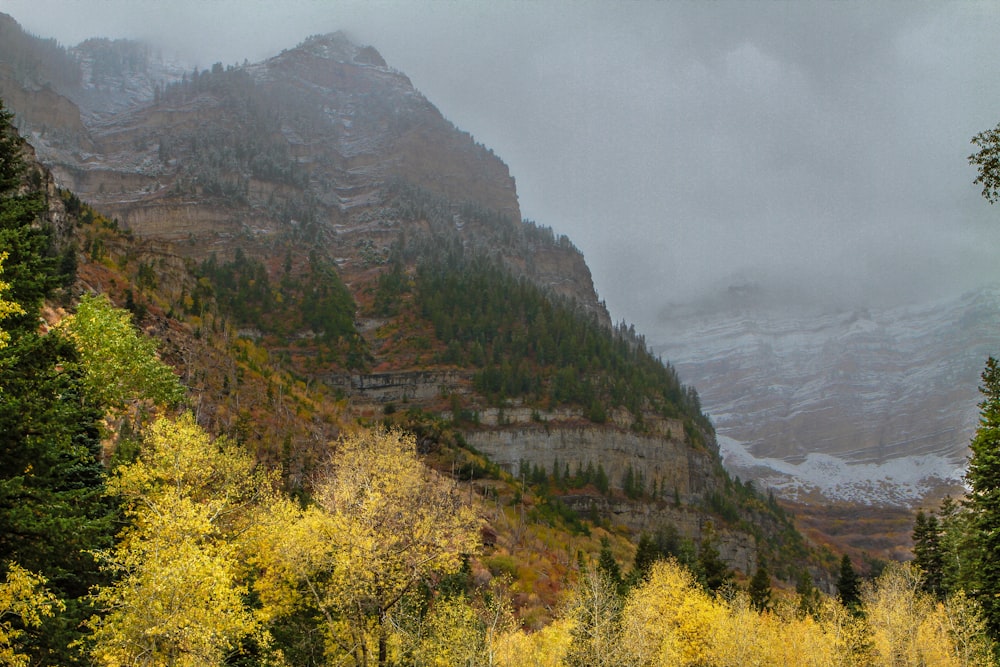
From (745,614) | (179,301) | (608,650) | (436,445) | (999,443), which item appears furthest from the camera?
(436,445)

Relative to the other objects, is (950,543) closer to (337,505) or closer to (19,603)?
(337,505)

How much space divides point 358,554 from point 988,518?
30.7 meters

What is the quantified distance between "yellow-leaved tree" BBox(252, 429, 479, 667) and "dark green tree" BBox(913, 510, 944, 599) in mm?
58372

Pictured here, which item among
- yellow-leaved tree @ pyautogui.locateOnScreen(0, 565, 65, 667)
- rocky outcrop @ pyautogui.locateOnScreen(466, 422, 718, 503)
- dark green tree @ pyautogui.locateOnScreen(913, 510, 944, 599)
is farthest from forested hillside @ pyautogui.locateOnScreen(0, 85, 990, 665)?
rocky outcrop @ pyautogui.locateOnScreen(466, 422, 718, 503)

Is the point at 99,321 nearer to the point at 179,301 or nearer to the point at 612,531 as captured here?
the point at 179,301

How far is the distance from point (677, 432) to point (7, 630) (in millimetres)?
150166

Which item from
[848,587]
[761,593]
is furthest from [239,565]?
[848,587]

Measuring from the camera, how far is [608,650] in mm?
44281

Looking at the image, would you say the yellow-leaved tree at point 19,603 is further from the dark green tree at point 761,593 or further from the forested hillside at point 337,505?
the dark green tree at point 761,593

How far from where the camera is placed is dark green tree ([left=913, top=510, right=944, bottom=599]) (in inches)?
2758

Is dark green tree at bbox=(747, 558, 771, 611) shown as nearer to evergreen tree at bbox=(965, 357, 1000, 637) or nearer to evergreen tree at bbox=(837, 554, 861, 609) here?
evergreen tree at bbox=(837, 554, 861, 609)

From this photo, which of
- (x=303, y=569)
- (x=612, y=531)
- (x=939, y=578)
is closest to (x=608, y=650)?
(x=303, y=569)

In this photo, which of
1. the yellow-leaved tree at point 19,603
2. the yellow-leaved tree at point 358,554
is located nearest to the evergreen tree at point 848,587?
the yellow-leaved tree at point 358,554

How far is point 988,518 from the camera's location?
36406 mm
